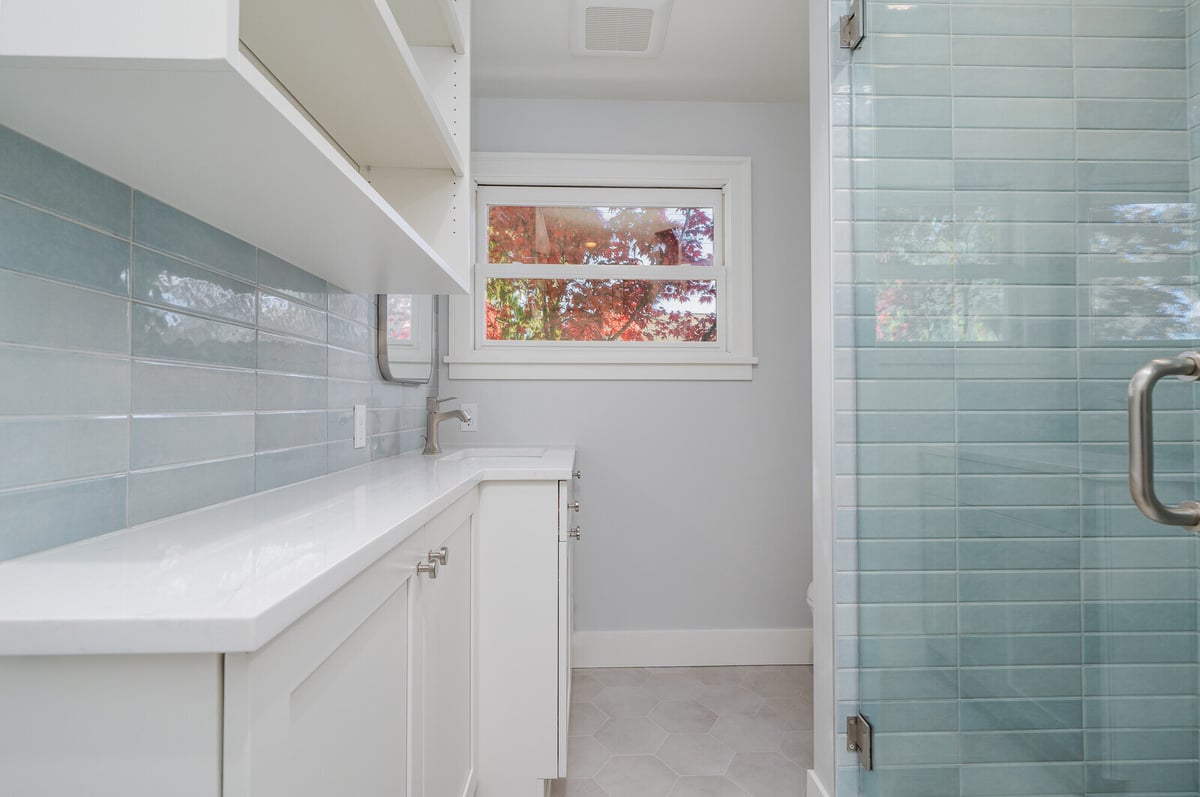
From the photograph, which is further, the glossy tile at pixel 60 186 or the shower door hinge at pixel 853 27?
the shower door hinge at pixel 853 27

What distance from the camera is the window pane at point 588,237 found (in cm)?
255

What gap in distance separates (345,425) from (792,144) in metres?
2.16

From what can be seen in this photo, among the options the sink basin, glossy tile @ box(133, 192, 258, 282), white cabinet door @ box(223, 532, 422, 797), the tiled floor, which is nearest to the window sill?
the sink basin

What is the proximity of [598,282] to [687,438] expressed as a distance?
78 centimetres

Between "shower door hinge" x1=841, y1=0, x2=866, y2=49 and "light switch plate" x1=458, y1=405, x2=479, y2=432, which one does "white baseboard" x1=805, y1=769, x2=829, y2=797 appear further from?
"shower door hinge" x1=841, y1=0, x2=866, y2=49

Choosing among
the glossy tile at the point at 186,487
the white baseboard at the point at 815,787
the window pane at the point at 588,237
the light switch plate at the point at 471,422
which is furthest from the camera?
the window pane at the point at 588,237

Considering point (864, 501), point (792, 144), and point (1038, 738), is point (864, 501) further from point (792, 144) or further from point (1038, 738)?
point (792, 144)

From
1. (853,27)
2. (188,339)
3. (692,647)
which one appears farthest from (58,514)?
(692,647)

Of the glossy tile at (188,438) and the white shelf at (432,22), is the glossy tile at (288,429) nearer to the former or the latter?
the glossy tile at (188,438)

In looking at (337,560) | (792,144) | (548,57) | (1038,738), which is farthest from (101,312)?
(792,144)

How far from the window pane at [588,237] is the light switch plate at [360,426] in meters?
1.12

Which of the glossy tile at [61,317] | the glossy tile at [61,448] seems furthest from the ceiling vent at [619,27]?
the glossy tile at [61,448]

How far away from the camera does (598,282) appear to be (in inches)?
99.8

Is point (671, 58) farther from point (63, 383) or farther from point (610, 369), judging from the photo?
point (63, 383)
